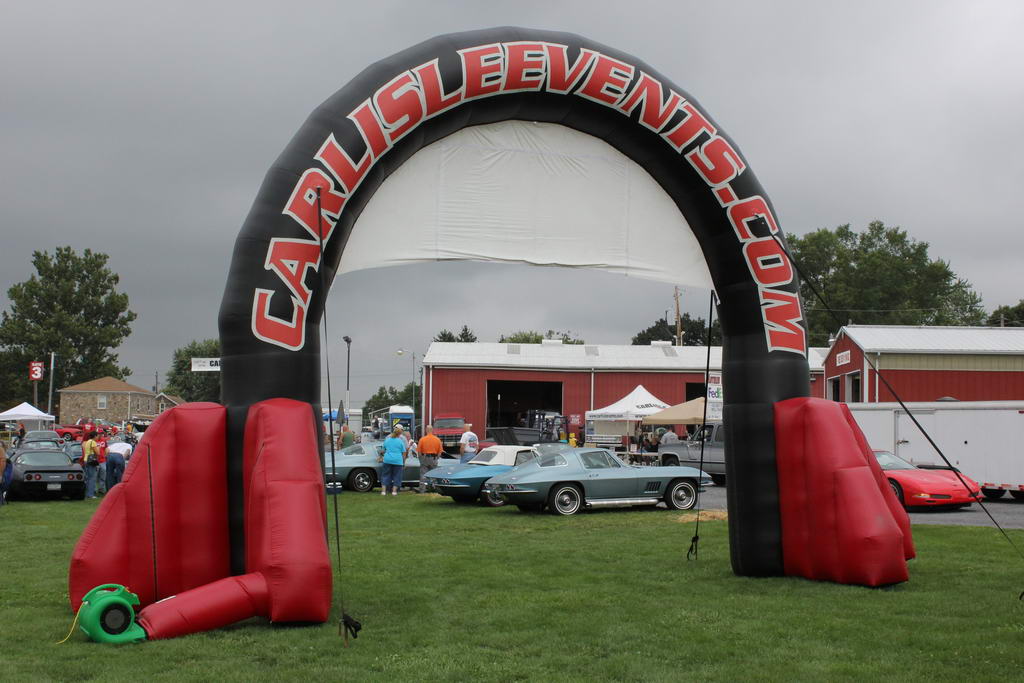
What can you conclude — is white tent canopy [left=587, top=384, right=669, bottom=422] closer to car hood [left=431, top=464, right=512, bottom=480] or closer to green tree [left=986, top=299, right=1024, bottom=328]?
car hood [left=431, top=464, right=512, bottom=480]

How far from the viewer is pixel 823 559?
958 centimetres

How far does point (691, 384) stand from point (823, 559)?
37173mm

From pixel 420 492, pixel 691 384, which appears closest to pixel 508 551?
pixel 420 492

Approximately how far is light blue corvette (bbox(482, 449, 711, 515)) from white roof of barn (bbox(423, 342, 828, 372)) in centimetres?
2463

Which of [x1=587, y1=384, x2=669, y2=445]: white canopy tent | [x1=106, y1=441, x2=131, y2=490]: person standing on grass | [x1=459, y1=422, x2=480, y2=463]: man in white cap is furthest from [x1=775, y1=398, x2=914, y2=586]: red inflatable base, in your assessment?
[x1=587, y1=384, x2=669, y2=445]: white canopy tent

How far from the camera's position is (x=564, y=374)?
45250mm

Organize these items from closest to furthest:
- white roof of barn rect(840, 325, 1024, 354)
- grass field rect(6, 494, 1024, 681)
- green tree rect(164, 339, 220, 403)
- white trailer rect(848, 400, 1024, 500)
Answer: grass field rect(6, 494, 1024, 681) → white trailer rect(848, 400, 1024, 500) → white roof of barn rect(840, 325, 1024, 354) → green tree rect(164, 339, 220, 403)

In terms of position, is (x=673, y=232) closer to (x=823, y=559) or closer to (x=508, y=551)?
(x=823, y=559)

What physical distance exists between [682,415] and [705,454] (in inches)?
110

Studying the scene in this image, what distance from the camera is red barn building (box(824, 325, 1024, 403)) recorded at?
31094 mm

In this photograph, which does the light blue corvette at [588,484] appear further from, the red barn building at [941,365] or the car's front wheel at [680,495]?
the red barn building at [941,365]

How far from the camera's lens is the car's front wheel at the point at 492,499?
1823 centimetres

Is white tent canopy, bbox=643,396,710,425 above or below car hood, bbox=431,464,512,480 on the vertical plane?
above

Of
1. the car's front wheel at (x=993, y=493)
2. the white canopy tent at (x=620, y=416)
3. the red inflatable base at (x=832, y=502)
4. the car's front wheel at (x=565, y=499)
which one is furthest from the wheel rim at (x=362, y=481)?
the red inflatable base at (x=832, y=502)
